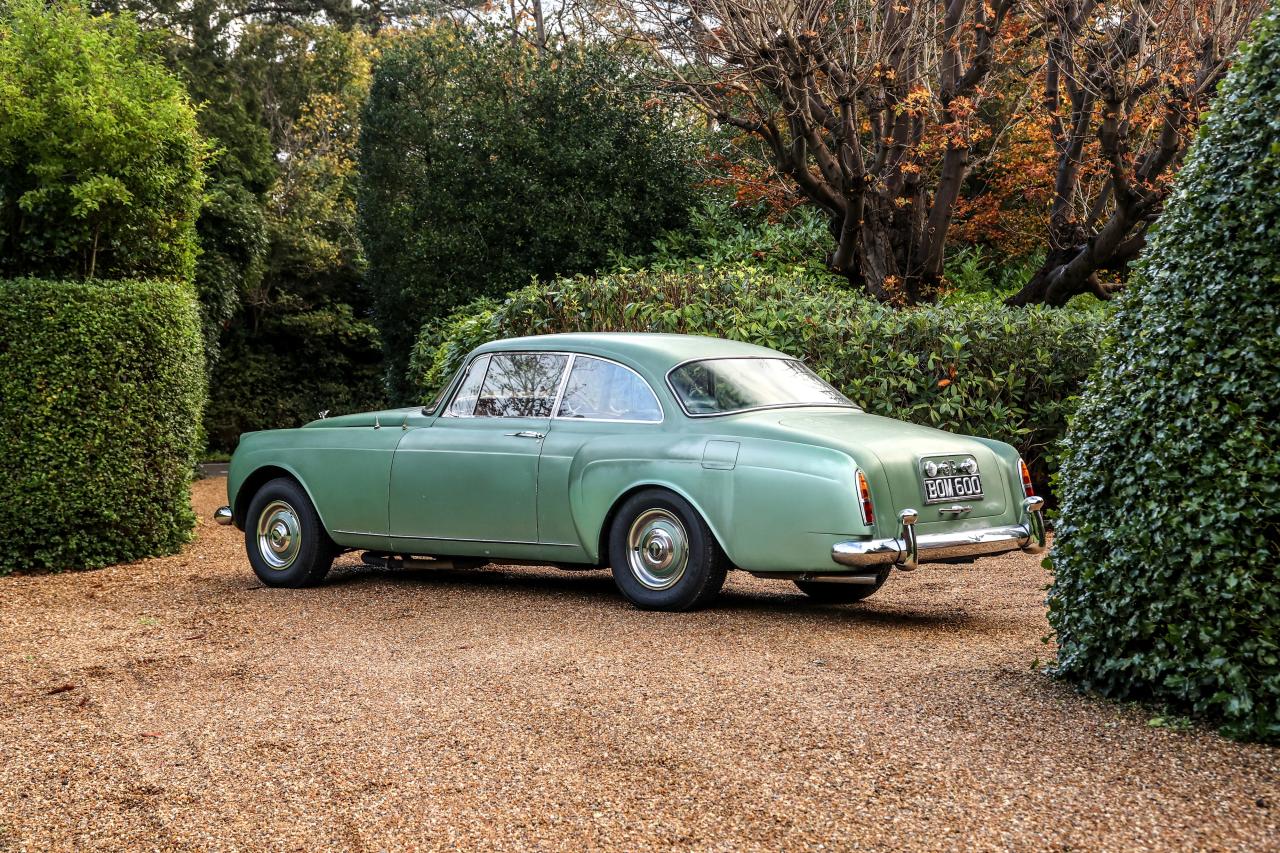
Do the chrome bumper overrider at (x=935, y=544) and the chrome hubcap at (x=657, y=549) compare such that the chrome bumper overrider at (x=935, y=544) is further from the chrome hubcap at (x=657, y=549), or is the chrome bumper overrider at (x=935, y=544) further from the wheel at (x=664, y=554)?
the chrome hubcap at (x=657, y=549)

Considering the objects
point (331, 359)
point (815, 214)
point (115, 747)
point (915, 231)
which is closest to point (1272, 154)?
point (115, 747)

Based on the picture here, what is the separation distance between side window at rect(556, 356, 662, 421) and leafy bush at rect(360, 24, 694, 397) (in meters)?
9.80

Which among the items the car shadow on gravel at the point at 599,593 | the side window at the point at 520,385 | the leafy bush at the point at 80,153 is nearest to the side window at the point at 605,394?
the side window at the point at 520,385

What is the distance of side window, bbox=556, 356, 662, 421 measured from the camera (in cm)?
757

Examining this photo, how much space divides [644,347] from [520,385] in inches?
34.6

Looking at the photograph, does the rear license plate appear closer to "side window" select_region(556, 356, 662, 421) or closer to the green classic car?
the green classic car

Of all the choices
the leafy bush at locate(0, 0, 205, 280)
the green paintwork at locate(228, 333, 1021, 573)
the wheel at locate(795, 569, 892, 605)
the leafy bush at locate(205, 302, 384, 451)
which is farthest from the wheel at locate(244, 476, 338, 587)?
the leafy bush at locate(205, 302, 384, 451)

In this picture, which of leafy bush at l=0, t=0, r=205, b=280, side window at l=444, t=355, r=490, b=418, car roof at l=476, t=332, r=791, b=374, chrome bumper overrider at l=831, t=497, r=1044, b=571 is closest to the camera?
chrome bumper overrider at l=831, t=497, r=1044, b=571

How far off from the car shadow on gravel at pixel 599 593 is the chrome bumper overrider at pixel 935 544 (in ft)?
1.41

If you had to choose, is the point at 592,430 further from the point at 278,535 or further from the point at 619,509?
the point at 278,535

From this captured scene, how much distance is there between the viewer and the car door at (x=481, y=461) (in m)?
7.78

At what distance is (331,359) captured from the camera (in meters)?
27.5

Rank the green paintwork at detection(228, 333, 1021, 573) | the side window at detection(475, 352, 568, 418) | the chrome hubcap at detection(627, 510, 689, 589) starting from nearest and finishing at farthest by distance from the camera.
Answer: the green paintwork at detection(228, 333, 1021, 573) < the chrome hubcap at detection(627, 510, 689, 589) < the side window at detection(475, 352, 568, 418)

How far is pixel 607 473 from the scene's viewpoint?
24.2 ft
